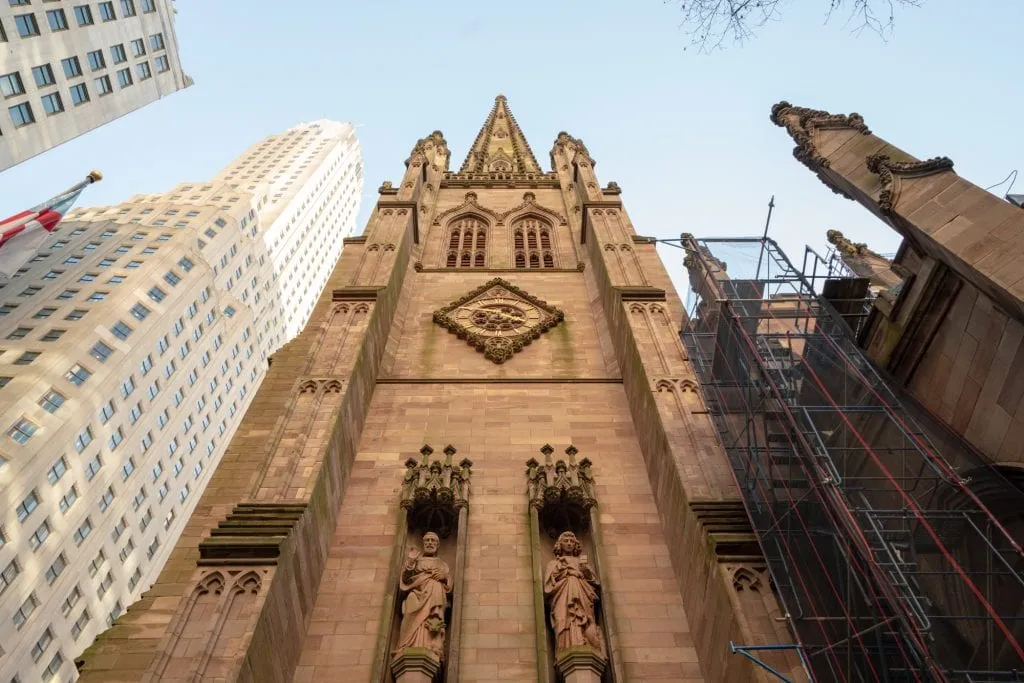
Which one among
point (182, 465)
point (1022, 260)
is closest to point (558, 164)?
point (1022, 260)

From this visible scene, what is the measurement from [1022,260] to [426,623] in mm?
9837

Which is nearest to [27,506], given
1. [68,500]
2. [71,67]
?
[68,500]

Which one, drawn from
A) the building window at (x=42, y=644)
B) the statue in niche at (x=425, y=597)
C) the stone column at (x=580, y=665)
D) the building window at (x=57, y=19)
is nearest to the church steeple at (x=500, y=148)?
the building window at (x=57, y=19)

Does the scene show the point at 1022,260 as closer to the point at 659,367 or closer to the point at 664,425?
the point at 664,425

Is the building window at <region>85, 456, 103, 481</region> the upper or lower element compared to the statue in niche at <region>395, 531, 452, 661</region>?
upper

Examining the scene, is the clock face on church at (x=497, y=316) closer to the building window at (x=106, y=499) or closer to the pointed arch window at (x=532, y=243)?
the pointed arch window at (x=532, y=243)

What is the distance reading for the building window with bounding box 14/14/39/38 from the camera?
36969 millimetres

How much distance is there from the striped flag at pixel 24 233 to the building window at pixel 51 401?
665 centimetres

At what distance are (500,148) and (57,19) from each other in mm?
30209

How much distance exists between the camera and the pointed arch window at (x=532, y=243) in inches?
1131

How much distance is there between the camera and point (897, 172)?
13.0 metres

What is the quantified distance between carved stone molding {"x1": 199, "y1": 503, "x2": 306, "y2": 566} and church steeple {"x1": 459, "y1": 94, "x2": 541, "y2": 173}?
36.4 m

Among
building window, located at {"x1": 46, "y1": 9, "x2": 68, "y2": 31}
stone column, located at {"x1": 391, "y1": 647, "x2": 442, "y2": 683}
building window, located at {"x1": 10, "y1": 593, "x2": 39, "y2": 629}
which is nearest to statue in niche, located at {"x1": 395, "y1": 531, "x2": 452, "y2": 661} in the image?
stone column, located at {"x1": 391, "y1": 647, "x2": 442, "y2": 683}

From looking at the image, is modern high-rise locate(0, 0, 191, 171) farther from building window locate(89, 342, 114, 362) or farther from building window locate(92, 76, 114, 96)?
building window locate(89, 342, 114, 362)
